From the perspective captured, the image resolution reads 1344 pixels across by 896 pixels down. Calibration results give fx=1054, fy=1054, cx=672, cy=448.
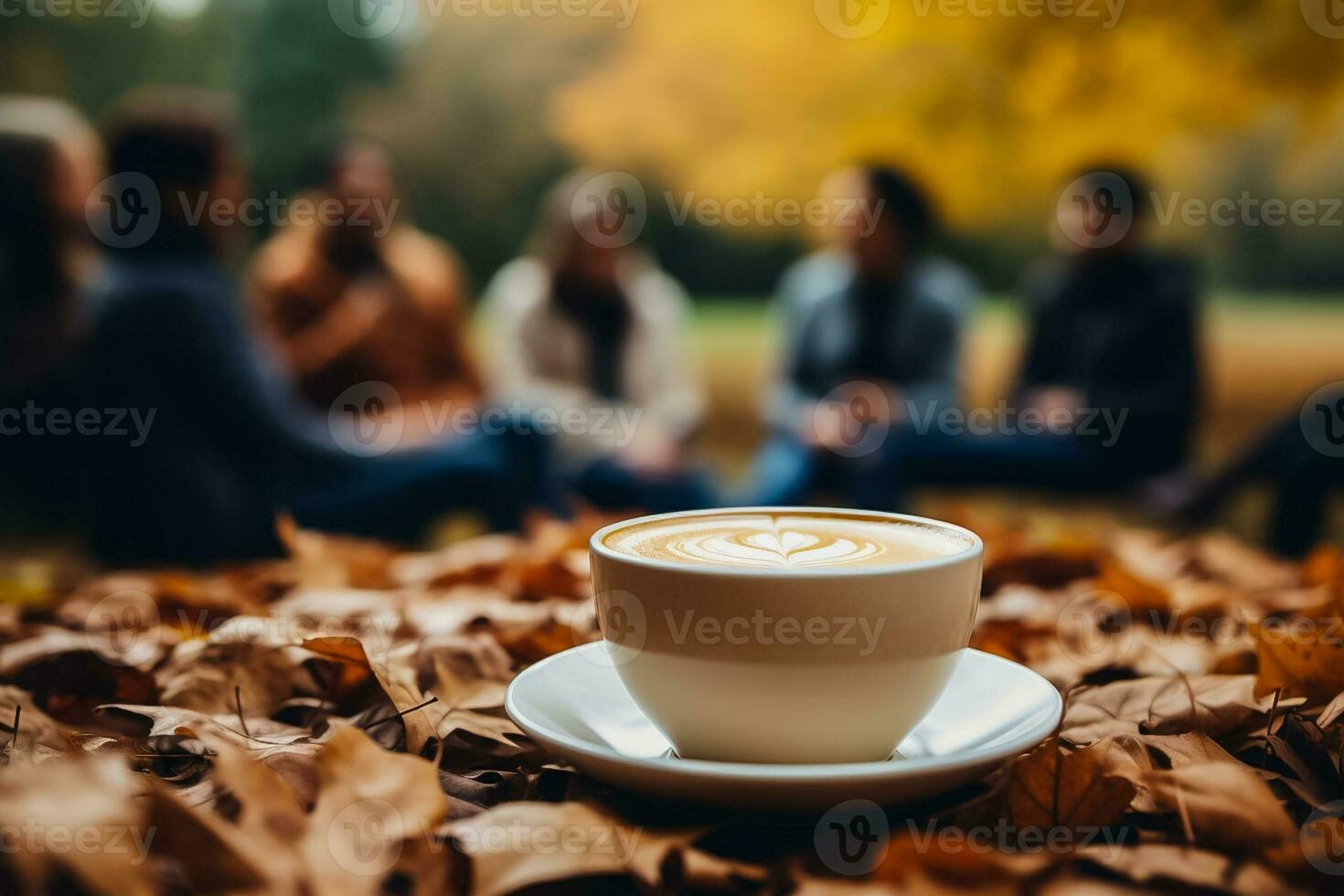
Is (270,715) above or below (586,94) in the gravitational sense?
below

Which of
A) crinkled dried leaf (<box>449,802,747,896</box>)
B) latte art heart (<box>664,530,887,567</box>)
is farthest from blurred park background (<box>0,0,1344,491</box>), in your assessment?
crinkled dried leaf (<box>449,802,747,896</box>)

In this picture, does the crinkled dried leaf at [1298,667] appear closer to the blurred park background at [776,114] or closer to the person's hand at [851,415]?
the person's hand at [851,415]

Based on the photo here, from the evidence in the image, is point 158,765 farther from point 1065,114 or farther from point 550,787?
point 1065,114

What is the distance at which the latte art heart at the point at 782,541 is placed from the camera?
1.38ft

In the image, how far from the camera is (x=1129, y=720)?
461 millimetres

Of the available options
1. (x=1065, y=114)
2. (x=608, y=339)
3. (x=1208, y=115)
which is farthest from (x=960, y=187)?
(x=608, y=339)

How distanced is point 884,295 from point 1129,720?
2509mm

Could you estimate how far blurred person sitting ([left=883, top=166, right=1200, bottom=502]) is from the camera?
245 centimetres

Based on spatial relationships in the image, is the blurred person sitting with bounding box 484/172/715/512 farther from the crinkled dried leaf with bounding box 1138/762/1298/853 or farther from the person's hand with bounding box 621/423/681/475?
the crinkled dried leaf with bounding box 1138/762/1298/853

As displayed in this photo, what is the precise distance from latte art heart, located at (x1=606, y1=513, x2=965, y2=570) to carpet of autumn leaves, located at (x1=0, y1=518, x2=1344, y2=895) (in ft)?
0.30

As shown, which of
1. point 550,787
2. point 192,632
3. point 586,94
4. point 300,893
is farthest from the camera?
point 586,94

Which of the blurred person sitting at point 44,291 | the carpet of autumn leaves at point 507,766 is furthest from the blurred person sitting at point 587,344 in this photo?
the carpet of autumn leaves at point 507,766

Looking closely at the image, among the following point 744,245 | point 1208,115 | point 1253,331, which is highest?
point 1208,115

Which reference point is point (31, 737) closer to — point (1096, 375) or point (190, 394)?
point (190, 394)
